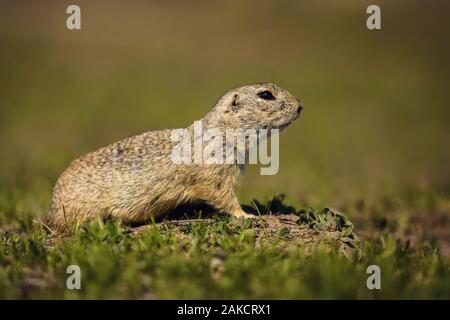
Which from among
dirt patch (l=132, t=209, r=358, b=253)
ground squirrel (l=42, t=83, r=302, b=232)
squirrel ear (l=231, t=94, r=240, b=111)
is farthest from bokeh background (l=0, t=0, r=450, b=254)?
squirrel ear (l=231, t=94, r=240, b=111)

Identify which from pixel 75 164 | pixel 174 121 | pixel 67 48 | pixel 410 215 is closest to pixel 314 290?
pixel 75 164

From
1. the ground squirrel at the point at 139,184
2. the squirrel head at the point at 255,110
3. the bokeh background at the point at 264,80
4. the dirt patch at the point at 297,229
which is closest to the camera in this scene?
the dirt patch at the point at 297,229

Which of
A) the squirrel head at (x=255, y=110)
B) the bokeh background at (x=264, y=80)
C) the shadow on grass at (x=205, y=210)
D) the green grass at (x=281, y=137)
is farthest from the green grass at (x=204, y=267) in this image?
the bokeh background at (x=264, y=80)

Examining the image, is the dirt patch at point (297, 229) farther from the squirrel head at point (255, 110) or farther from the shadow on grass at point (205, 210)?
the squirrel head at point (255, 110)

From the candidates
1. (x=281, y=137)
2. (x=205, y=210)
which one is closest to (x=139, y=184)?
(x=205, y=210)

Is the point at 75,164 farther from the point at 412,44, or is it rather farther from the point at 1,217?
the point at 412,44
